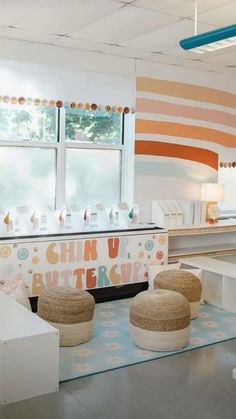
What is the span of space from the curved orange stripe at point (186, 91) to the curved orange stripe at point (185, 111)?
123 millimetres

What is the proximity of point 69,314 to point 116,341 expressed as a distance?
51 centimetres

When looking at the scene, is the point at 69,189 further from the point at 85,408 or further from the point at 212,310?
the point at 85,408

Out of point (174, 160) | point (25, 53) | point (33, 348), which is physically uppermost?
point (25, 53)

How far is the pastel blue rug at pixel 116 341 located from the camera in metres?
3.73

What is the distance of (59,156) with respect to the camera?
549 cm

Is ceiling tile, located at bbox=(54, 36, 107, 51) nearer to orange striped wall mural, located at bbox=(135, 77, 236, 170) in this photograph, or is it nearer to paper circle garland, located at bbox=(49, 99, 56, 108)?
paper circle garland, located at bbox=(49, 99, 56, 108)

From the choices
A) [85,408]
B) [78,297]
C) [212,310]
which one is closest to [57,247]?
[78,297]

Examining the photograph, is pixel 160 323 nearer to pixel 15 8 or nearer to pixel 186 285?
pixel 186 285

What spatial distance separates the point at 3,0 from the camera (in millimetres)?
3744

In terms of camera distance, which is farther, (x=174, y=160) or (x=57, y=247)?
(x=174, y=160)

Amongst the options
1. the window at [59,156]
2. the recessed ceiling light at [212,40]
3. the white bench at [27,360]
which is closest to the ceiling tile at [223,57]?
the window at [59,156]

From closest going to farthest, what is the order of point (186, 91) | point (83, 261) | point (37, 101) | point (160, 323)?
point (160, 323) → point (37, 101) → point (83, 261) → point (186, 91)

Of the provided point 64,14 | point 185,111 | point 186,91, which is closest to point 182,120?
point 185,111

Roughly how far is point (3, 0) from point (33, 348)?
259 cm
